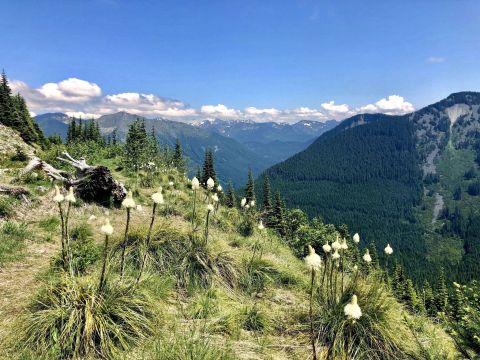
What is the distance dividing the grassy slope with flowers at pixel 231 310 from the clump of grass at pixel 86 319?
0.37 ft

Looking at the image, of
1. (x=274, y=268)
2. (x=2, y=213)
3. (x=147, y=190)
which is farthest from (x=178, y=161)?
(x=274, y=268)

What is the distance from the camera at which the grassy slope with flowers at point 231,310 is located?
532 centimetres

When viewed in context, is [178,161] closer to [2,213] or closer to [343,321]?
[2,213]

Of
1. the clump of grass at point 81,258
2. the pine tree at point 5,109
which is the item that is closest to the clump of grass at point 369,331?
the clump of grass at point 81,258

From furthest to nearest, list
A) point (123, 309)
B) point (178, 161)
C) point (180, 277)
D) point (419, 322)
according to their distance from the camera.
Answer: point (178, 161) < point (180, 277) < point (419, 322) < point (123, 309)

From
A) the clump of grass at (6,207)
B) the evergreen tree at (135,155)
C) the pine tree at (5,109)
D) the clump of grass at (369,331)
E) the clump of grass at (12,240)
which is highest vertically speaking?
the pine tree at (5,109)

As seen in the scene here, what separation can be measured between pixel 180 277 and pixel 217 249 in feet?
5.30

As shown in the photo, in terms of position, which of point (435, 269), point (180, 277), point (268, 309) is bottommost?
point (435, 269)

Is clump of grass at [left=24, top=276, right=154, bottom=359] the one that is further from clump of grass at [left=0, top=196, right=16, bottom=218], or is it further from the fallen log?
the fallen log

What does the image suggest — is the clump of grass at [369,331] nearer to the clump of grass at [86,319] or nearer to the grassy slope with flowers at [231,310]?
the grassy slope with flowers at [231,310]

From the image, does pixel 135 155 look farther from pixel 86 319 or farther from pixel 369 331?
pixel 369 331

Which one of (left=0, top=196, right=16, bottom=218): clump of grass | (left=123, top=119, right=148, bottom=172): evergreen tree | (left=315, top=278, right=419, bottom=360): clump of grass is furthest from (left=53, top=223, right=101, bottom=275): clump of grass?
(left=123, top=119, right=148, bottom=172): evergreen tree

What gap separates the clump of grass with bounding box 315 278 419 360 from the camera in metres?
5.71

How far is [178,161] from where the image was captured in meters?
37.8
